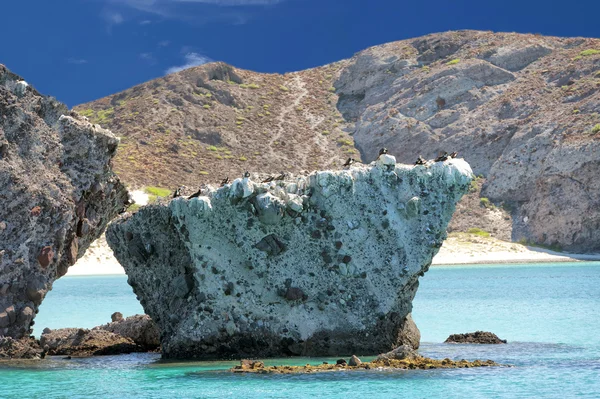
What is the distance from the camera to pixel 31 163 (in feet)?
58.3

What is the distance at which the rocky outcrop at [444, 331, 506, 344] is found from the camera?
1936 cm

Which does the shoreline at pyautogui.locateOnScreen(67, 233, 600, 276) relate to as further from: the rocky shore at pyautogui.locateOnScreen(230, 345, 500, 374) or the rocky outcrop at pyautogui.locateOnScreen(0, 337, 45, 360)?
the rocky shore at pyautogui.locateOnScreen(230, 345, 500, 374)

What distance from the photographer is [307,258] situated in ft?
54.9

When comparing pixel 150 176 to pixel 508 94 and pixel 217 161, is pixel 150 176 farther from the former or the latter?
pixel 508 94

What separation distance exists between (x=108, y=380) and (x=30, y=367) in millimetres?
2108

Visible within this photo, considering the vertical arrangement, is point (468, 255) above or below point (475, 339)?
above

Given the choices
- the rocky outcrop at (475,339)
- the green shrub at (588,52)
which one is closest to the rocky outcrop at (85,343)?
the rocky outcrop at (475,339)

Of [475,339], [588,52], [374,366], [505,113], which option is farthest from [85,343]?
[588,52]

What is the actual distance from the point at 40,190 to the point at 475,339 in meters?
9.25

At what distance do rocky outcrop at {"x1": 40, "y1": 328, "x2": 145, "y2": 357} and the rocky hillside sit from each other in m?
55.5

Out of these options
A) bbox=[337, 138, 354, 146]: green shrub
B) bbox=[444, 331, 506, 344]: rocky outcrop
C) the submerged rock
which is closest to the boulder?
the submerged rock

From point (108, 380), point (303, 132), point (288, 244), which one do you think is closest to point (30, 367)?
point (108, 380)

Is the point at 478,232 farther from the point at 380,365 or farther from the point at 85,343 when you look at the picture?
the point at 380,365

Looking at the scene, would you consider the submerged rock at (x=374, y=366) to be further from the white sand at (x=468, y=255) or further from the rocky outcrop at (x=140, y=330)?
the white sand at (x=468, y=255)
